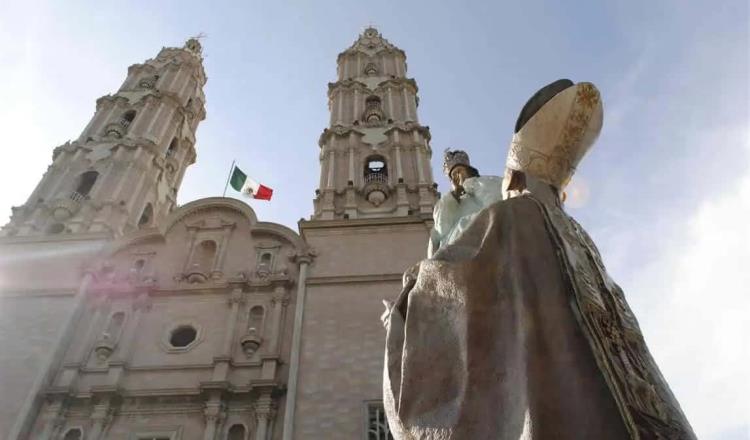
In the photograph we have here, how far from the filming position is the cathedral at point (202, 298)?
39.4ft

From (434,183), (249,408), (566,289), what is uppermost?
(434,183)

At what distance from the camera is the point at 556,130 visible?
4.26 m

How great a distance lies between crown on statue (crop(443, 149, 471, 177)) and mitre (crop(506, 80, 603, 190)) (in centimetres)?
119

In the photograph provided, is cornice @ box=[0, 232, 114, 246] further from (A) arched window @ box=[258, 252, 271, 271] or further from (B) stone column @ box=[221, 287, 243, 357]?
(B) stone column @ box=[221, 287, 243, 357]

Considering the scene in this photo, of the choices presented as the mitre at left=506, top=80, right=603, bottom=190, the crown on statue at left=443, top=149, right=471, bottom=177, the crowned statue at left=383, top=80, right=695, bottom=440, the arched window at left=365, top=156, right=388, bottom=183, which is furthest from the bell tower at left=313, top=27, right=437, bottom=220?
the crowned statue at left=383, top=80, right=695, bottom=440

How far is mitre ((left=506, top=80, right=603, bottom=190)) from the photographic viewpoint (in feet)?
13.8

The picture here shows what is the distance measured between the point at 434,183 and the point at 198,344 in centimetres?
823

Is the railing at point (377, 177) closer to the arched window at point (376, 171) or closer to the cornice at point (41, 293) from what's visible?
the arched window at point (376, 171)

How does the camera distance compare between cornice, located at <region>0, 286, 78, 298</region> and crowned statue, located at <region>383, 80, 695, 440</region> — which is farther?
cornice, located at <region>0, 286, 78, 298</region>

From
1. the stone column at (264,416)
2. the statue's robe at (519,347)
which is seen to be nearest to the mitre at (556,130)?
the statue's robe at (519,347)

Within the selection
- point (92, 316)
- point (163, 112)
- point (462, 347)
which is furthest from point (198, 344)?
point (163, 112)

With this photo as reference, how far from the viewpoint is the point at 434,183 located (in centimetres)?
1839

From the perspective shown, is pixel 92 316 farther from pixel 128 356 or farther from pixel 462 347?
pixel 462 347

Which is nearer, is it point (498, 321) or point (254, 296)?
point (498, 321)
